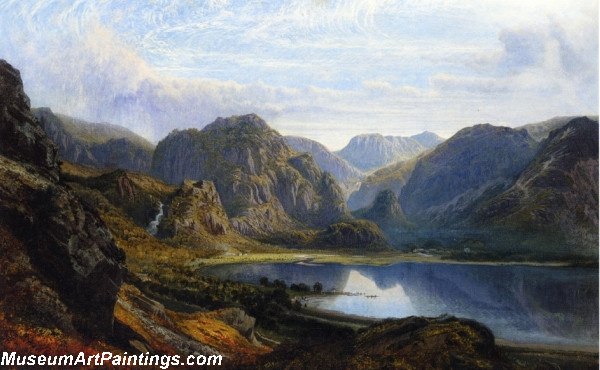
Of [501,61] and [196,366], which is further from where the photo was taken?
[501,61]

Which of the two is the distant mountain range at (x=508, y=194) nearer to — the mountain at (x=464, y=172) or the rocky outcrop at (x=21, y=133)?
the mountain at (x=464, y=172)

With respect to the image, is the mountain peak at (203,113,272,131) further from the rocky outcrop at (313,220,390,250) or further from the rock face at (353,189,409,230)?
the rock face at (353,189,409,230)

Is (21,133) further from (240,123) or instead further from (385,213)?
(385,213)

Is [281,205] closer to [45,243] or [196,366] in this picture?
[196,366]

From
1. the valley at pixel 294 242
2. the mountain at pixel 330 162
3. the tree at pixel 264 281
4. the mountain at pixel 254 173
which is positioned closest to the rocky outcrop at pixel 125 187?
the valley at pixel 294 242

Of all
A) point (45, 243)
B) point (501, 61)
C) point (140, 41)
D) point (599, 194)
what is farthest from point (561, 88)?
point (45, 243)
